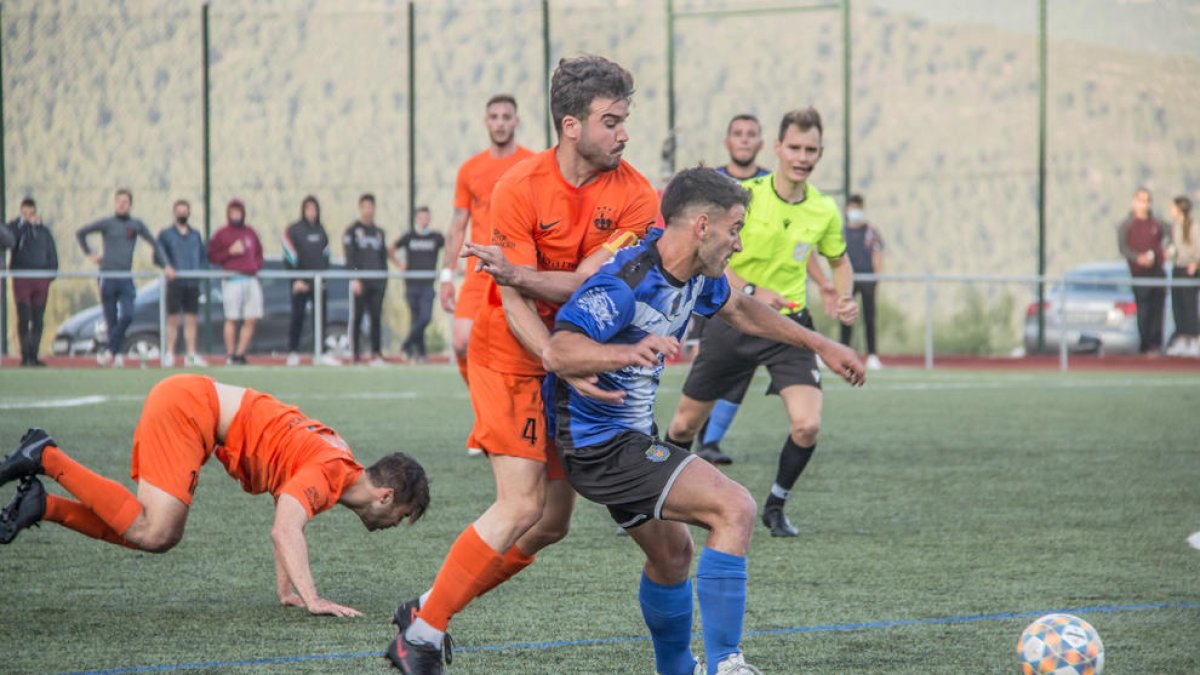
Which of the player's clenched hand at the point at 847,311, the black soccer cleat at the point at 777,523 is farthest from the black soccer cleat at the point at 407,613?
the black soccer cleat at the point at 777,523

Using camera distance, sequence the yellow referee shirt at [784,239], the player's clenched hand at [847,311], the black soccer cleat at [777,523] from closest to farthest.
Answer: the player's clenched hand at [847,311] < the black soccer cleat at [777,523] < the yellow referee shirt at [784,239]

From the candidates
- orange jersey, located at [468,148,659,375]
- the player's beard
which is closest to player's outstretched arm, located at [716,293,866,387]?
orange jersey, located at [468,148,659,375]

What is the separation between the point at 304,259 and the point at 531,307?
54.7 ft

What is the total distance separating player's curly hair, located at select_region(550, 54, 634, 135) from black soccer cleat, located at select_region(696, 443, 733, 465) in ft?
18.6

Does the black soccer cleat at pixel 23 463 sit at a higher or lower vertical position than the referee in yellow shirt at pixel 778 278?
lower

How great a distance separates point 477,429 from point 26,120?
2396 cm

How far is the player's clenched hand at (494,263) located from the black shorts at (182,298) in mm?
16476

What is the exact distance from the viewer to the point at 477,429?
17.1ft

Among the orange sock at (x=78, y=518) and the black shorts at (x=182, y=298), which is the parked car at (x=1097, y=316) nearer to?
the black shorts at (x=182, y=298)

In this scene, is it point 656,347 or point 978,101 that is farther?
point 978,101

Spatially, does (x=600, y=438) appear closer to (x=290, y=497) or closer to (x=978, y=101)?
(x=290, y=497)

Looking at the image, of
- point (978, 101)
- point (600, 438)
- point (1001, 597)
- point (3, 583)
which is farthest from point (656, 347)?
point (978, 101)

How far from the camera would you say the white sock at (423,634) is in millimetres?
4906

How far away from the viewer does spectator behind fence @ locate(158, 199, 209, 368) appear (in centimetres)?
2052
